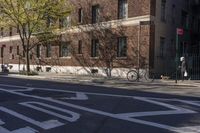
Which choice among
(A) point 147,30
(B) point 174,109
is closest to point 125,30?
(A) point 147,30

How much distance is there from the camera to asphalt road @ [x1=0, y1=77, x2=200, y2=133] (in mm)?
10398

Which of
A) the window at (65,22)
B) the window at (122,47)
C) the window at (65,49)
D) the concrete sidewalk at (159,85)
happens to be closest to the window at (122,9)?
the window at (122,47)

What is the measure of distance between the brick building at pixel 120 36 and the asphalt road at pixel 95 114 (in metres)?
16.4

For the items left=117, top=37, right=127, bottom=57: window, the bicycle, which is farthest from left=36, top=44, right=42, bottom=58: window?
the bicycle

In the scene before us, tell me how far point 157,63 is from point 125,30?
3624 millimetres

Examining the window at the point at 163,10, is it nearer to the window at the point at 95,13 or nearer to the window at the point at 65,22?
the window at the point at 95,13

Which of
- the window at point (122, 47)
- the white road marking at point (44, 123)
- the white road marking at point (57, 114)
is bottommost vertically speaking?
the white road marking at point (44, 123)

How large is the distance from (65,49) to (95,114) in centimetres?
2956

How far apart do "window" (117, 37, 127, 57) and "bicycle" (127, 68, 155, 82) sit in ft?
8.90

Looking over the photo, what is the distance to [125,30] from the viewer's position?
34375 millimetres

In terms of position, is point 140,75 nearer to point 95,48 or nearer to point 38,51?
point 95,48

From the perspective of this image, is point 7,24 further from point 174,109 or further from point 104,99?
point 174,109

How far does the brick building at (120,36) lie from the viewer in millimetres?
33125

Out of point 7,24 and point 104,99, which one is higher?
point 7,24
